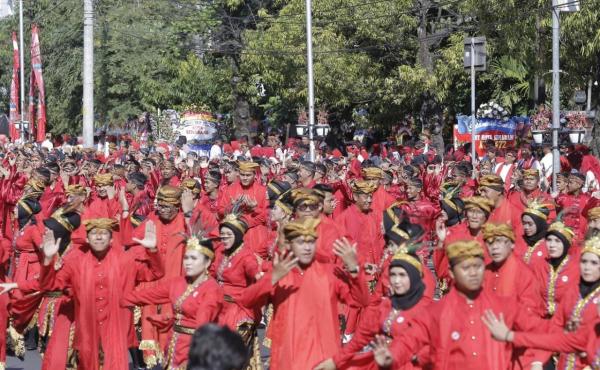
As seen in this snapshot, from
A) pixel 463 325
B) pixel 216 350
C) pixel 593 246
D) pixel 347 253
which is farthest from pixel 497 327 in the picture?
pixel 216 350

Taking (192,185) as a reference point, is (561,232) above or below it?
below

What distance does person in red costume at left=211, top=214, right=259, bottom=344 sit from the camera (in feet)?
33.8

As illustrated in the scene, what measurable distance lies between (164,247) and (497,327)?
18.2ft

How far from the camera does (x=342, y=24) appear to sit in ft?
110

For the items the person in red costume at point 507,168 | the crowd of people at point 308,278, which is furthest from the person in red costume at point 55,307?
the person in red costume at point 507,168

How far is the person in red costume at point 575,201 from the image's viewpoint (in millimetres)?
13286

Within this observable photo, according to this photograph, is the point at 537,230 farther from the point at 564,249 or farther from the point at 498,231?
the point at 498,231

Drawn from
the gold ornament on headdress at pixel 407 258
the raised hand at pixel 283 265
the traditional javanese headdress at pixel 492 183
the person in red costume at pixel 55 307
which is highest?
the traditional javanese headdress at pixel 492 183

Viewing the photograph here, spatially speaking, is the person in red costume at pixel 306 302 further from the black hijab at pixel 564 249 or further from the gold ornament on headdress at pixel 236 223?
the black hijab at pixel 564 249

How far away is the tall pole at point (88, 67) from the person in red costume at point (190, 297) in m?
22.6

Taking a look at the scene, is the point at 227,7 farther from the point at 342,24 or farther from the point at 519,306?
the point at 519,306

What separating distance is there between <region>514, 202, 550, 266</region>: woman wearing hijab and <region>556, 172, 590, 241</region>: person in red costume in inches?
71.4

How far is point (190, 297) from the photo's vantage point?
921 centimetres

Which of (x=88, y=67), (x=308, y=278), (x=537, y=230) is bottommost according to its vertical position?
(x=308, y=278)
